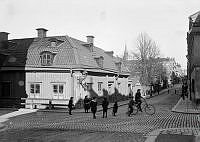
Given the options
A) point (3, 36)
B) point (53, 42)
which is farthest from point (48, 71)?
point (3, 36)

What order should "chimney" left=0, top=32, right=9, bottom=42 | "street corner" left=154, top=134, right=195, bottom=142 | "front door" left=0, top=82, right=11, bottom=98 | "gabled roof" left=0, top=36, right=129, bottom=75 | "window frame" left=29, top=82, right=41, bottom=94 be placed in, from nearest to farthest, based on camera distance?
1. "street corner" left=154, top=134, right=195, bottom=142
2. "gabled roof" left=0, top=36, right=129, bottom=75
3. "window frame" left=29, top=82, right=41, bottom=94
4. "front door" left=0, top=82, right=11, bottom=98
5. "chimney" left=0, top=32, right=9, bottom=42

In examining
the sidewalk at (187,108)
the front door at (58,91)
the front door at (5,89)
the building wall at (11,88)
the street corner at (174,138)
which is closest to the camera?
the street corner at (174,138)

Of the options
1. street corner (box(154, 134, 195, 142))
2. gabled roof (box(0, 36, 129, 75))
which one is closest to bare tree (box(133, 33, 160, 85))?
gabled roof (box(0, 36, 129, 75))

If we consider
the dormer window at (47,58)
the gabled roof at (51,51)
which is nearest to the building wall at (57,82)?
the gabled roof at (51,51)

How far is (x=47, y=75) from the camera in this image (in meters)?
27.8

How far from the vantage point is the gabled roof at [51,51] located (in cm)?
2772

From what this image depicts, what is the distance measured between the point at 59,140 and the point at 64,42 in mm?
19986

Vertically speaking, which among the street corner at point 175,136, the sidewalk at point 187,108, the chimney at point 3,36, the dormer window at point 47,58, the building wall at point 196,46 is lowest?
the sidewalk at point 187,108

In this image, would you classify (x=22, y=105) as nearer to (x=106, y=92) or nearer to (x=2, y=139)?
(x=106, y=92)

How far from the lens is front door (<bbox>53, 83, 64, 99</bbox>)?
27.5m

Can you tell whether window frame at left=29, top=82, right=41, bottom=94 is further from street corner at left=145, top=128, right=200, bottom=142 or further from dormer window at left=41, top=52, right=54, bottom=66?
street corner at left=145, top=128, right=200, bottom=142

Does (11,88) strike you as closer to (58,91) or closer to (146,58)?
(58,91)

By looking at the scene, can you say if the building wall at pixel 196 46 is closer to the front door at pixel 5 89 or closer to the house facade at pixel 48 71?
the house facade at pixel 48 71

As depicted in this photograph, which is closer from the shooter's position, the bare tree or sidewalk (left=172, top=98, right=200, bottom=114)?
sidewalk (left=172, top=98, right=200, bottom=114)
